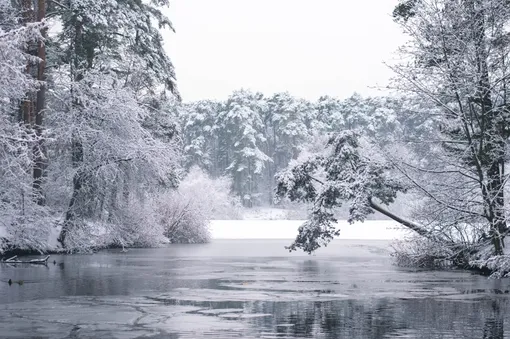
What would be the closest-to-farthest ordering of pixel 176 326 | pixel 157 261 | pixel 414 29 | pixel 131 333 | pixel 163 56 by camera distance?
pixel 131 333, pixel 176 326, pixel 414 29, pixel 157 261, pixel 163 56

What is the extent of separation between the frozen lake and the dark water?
0.7 inches

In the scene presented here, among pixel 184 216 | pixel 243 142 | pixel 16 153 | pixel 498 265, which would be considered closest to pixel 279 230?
pixel 184 216

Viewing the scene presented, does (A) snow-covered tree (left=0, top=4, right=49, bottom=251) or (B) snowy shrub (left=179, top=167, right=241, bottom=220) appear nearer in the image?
(A) snow-covered tree (left=0, top=4, right=49, bottom=251)

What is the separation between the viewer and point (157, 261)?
2873 centimetres

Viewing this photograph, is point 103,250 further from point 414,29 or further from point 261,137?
point 261,137

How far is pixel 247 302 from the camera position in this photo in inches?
590

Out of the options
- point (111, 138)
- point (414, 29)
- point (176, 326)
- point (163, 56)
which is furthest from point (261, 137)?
point (176, 326)

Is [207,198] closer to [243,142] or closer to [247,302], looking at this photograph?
[247,302]

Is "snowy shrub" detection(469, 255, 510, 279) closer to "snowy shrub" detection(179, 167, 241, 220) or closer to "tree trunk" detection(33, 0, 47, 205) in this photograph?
"tree trunk" detection(33, 0, 47, 205)

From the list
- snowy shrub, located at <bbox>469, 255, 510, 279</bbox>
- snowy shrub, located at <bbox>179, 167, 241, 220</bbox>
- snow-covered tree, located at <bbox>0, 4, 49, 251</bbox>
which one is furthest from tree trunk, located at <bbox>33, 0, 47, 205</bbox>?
snowy shrub, located at <bbox>469, 255, 510, 279</bbox>

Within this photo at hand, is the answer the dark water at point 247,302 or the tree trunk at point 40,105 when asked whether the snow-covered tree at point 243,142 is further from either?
the dark water at point 247,302

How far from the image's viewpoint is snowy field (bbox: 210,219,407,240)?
203 feet

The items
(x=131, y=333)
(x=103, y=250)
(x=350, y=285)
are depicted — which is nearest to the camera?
(x=131, y=333)

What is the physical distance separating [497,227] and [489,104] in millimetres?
3807
